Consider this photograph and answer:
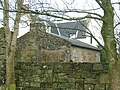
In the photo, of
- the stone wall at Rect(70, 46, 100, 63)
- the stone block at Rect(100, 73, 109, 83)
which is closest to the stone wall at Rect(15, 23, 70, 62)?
the stone wall at Rect(70, 46, 100, 63)

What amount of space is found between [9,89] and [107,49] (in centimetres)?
448

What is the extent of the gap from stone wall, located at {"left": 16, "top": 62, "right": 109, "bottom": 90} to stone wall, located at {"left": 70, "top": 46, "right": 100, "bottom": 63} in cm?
1487

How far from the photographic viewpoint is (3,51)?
32.5 ft

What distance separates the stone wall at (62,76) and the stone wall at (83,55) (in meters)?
14.9

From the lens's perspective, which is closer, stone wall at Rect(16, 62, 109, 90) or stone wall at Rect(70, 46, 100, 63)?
stone wall at Rect(16, 62, 109, 90)

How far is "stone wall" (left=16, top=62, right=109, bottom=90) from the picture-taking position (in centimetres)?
817

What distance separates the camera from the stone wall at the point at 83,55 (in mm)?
24583

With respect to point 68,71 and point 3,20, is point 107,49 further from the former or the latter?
point 3,20

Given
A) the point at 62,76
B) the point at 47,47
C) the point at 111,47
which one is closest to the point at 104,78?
the point at 62,76

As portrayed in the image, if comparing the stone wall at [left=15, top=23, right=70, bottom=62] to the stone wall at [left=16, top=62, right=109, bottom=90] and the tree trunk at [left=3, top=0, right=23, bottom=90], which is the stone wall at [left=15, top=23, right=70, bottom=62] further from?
the stone wall at [left=16, top=62, right=109, bottom=90]

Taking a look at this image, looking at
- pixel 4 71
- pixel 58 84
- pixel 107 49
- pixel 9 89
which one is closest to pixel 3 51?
pixel 4 71

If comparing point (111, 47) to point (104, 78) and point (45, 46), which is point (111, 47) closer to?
point (104, 78)

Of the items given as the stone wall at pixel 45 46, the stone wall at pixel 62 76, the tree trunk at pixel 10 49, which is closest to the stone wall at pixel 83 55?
the stone wall at pixel 45 46

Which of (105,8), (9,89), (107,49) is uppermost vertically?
(105,8)
